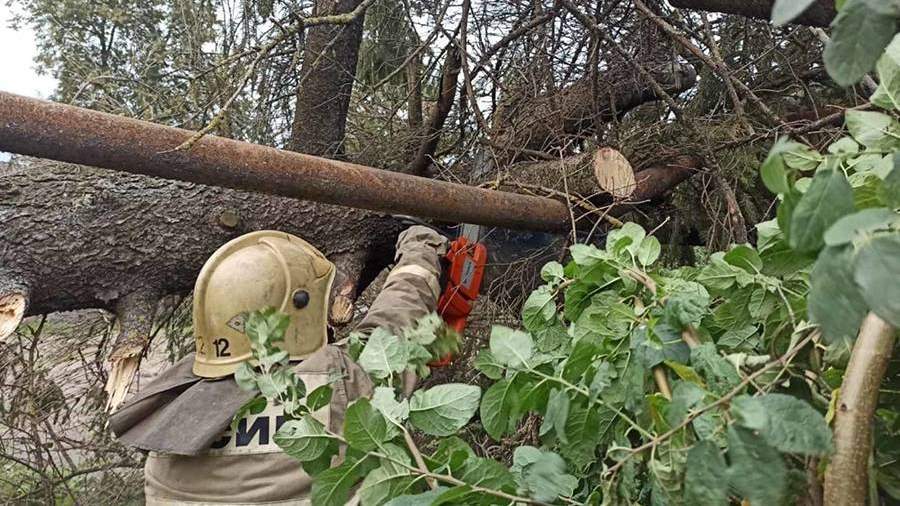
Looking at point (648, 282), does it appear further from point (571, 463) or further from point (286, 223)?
point (286, 223)

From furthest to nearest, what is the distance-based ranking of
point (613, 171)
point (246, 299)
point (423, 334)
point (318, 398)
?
point (613, 171)
point (246, 299)
point (423, 334)
point (318, 398)

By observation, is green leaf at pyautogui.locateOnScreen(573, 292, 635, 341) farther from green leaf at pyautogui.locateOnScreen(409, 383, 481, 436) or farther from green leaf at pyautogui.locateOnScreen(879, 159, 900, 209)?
green leaf at pyautogui.locateOnScreen(879, 159, 900, 209)

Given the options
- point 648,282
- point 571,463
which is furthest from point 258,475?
point 648,282

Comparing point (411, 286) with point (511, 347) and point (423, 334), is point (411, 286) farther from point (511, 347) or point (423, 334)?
point (511, 347)

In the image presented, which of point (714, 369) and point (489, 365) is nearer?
point (714, 369)

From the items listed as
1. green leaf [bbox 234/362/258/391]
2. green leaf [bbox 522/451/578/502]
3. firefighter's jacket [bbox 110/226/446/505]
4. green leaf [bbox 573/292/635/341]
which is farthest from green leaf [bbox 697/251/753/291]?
firefighter's jacket [bbox 110/226/446/505]

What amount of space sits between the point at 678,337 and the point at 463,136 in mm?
2751

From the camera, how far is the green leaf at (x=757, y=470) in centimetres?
50

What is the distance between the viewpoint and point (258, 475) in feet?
6.17

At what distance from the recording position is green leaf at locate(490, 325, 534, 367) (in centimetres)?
87

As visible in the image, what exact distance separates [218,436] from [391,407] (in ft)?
3.68

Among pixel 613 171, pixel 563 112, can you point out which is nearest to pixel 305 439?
pixel 613 171

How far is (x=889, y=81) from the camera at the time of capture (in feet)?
2.16

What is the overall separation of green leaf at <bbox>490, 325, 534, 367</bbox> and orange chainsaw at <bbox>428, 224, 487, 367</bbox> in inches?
59.0
